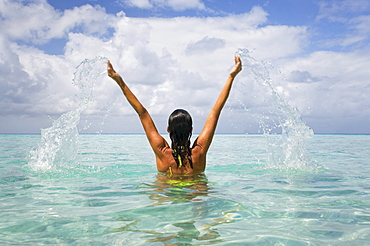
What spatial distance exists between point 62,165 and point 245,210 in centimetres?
727

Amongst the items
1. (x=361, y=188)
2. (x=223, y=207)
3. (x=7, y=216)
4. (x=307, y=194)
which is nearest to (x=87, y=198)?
(x=7, y=216)

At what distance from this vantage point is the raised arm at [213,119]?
533 cm

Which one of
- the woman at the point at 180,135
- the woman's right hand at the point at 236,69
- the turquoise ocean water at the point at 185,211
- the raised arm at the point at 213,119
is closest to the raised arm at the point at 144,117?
the woman at the point at 180,135

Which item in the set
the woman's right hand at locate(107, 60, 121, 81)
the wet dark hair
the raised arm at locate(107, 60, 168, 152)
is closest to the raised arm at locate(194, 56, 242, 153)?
the wet dark hair

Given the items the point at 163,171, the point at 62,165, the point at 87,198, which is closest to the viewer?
the point at 87,198

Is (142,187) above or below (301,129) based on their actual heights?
below

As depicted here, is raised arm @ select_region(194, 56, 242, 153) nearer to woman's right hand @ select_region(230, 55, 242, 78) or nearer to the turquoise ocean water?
woman's right hand @ select_region(230, 55, 242, 78)

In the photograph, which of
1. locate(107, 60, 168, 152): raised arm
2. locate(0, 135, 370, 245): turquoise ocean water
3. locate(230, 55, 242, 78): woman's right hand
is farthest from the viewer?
locate(230, 55, 242, 78): woman's right hand

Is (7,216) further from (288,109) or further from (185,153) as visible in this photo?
(288,109)

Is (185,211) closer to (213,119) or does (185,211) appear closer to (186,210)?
(186,210)

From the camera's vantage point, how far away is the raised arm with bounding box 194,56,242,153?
17.5 ft

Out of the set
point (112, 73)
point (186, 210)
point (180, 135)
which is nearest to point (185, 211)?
point (186, 210)

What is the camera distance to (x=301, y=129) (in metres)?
10.2

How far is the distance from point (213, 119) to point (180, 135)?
2.16ft
